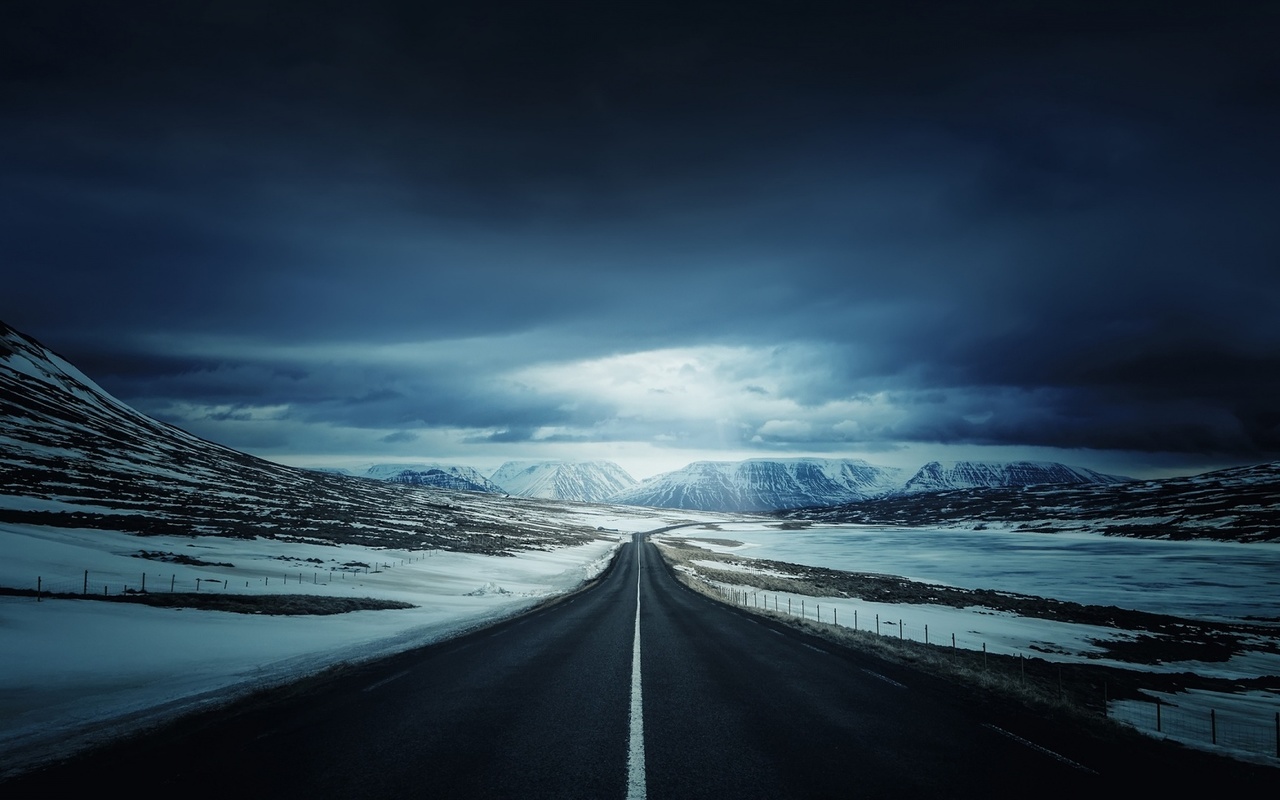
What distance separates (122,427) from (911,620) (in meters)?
194

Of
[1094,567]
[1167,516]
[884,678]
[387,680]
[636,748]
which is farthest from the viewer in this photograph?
[1167,516]

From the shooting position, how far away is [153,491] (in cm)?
8250

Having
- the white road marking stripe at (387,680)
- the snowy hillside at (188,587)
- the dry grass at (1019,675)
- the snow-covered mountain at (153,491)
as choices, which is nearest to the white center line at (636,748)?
the white road marking stripe at (387,680)

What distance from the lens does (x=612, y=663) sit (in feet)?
46.5

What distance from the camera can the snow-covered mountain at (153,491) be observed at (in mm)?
58906

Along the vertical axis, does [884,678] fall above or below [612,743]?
below

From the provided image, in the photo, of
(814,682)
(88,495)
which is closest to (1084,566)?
(814,682)

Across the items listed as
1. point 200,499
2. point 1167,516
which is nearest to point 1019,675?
point 200,499

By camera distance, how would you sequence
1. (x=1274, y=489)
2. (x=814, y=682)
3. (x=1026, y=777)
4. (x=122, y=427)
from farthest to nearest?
(x=1274, y=489) → (x=122, y=427) → (x=814, y=682) → (x=1026, y=777)

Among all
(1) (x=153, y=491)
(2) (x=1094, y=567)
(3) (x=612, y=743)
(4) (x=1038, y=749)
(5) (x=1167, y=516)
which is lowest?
(2) (x=1094, y=567)

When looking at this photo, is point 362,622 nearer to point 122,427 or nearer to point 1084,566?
point 1084,566

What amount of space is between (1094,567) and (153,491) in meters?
133

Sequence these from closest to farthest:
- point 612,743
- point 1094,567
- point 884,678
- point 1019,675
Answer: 1. point 612,743
2. point 884,678
3. point 1019,675
4. point 1094,567

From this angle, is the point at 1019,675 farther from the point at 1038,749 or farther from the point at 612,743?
the point at 612,743
